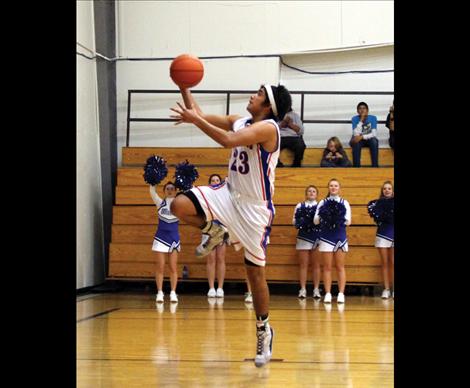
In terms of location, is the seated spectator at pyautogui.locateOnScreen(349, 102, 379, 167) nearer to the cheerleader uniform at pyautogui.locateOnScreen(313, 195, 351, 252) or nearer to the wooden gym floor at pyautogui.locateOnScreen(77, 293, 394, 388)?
the cheerleader uniform at pyautogui.locateOnScreen(313, 195, 351, 252)

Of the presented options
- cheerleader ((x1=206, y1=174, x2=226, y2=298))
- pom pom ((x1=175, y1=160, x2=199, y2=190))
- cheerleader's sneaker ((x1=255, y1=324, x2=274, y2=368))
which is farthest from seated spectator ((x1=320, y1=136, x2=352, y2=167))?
cheerleader's sneaker ((x1=255, y1=324, x2=274, y2=368))

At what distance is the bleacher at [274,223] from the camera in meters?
12.3

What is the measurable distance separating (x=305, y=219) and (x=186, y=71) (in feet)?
21.0

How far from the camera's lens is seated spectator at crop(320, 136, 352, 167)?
12945mm

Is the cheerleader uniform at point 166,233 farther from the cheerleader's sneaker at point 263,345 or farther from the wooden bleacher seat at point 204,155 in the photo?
the cheerleader's sneaker at point 263,345

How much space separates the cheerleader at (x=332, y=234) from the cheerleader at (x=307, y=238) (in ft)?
0.86

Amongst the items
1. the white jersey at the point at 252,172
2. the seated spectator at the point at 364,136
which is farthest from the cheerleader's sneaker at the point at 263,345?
the seated spectator at the point at 364,136

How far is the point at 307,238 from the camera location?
11773 millimetres

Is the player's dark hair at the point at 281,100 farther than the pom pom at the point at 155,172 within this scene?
No

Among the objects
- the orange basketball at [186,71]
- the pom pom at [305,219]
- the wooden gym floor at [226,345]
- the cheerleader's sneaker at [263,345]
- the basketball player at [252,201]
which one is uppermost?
the orange basketball at [186,71]

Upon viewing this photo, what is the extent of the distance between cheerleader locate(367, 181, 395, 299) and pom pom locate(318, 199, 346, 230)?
65cm

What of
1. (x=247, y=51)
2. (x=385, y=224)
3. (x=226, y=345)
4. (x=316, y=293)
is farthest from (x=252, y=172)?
(x=247, y=51)
